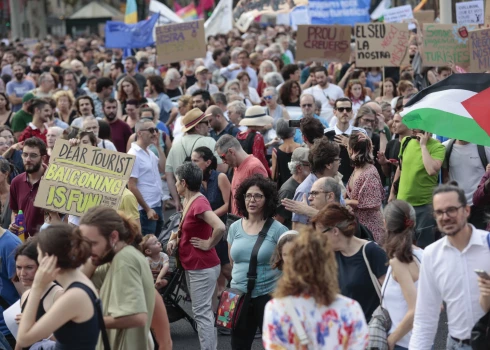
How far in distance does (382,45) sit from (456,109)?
8818 millimetres

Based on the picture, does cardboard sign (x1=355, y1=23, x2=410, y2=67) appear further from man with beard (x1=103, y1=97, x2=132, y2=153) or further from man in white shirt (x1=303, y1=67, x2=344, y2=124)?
man with beard (x1=103, y1=97, x2=132, y2=153)

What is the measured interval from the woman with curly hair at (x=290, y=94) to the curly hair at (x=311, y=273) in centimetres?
892

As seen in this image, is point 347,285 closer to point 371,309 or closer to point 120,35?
point 371,309

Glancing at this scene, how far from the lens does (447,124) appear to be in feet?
21.8

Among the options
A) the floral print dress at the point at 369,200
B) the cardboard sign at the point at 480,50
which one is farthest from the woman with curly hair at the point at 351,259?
the cardboard sign at the point at 480,50

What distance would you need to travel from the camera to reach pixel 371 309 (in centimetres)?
558

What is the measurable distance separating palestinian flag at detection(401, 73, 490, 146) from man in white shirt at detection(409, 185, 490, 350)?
1.63m

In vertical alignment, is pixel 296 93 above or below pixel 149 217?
above

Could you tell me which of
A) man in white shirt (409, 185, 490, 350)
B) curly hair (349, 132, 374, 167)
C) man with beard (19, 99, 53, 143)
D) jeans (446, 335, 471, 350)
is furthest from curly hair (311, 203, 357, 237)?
man with beard (19, 99, 53, 143)

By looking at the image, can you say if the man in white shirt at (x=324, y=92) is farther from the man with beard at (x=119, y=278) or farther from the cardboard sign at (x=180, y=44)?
the man with beard at (x=119, y=278)

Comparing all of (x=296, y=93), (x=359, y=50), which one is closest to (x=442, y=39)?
(x=359, y=50)

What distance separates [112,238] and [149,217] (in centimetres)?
443

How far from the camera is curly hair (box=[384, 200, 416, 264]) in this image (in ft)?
17.1

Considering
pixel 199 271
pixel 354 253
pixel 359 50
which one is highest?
pixel 359 50
